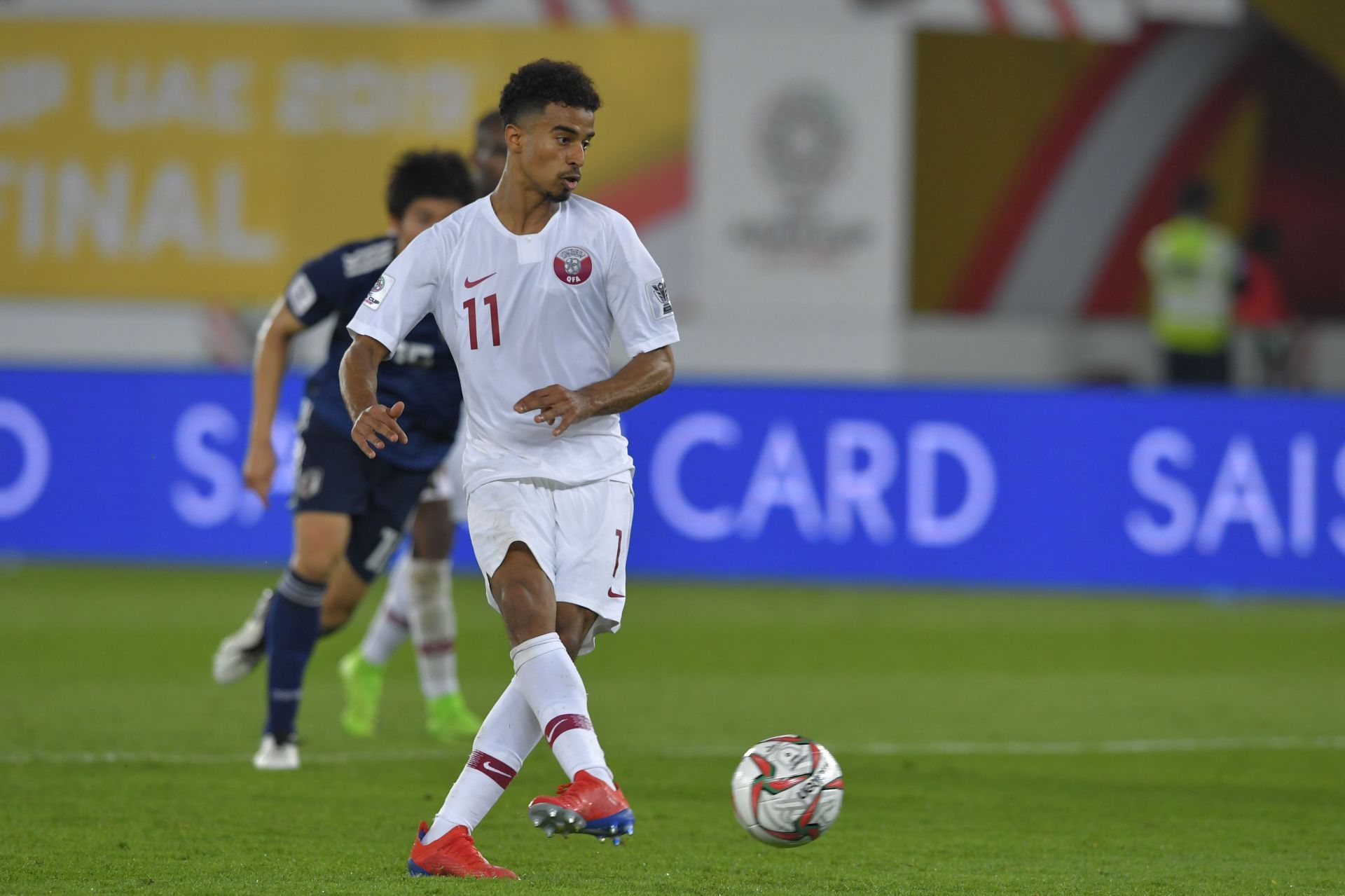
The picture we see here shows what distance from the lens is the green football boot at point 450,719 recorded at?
756 centimetres

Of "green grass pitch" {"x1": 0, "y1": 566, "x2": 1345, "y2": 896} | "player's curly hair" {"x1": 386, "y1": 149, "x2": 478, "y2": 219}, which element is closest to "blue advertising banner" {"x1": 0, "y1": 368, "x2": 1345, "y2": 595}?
"green grass pitch" {"x1": 0, "y1": 566, "x2": 1345, "y2": 896}

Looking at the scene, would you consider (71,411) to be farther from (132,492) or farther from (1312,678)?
(1312,678)

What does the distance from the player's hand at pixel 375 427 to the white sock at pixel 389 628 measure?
3.02 metres

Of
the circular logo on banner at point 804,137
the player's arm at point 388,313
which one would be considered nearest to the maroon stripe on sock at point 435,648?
the player's arm at point 388,313

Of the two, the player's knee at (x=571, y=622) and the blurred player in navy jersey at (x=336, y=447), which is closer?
the player's knee at (x=571, y=622)

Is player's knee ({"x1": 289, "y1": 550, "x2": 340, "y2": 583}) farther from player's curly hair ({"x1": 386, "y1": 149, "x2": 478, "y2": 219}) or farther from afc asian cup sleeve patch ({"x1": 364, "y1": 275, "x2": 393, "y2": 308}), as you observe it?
afc asian cup sleeve patch ({"x1": 364, "y1": 275, "x2": 393, "y2": 308})

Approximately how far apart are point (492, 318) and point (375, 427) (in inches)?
15.0

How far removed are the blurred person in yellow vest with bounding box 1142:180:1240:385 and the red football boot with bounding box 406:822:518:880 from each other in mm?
12243

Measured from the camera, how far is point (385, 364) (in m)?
7.00

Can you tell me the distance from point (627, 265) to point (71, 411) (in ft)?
28.1

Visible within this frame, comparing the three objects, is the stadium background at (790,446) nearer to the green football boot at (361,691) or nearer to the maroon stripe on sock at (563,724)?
the green football boot at (361,691)

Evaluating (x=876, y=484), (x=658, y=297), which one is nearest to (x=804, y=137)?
(x=876, y=484)

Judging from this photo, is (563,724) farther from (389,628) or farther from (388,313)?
(389,628)

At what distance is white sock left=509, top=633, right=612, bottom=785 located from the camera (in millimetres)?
4586
